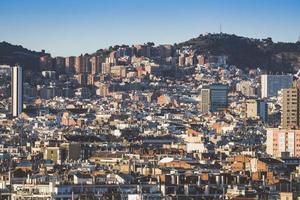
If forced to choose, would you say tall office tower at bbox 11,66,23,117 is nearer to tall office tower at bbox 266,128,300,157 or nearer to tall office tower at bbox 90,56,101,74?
tall office tower at bbox 90,56,101,74

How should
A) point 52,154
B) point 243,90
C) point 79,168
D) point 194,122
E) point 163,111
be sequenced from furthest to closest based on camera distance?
point 243,90, point 163,111, point 194,122, point 52,154, point 79,168

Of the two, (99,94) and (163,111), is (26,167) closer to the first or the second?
(163,111)

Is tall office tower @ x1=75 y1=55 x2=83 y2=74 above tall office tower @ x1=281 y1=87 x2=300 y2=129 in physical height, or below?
above

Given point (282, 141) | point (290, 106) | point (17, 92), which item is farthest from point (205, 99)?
Answer: point (282, 141)

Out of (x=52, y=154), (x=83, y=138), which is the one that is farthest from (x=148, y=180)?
(x=83, y=138)

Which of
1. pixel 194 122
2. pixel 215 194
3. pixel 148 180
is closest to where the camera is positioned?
pixel 215 194

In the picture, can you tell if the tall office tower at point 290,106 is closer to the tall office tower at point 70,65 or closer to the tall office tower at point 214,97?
the tall office tower at point 214,97

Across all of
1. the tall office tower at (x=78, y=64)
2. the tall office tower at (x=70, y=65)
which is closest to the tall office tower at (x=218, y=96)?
the tall office tower at (x=70, y=65)

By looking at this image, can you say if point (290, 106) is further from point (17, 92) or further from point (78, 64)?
point (78, 64)

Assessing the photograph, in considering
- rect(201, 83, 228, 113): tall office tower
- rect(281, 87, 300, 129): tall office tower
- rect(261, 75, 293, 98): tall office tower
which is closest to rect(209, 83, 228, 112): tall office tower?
rect(201, 83, 228, 113): tall office tower
